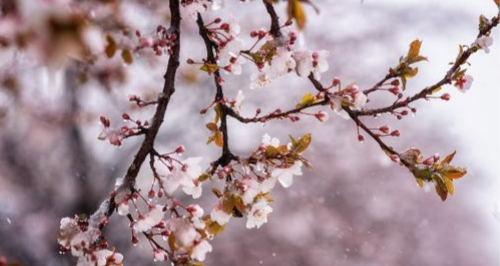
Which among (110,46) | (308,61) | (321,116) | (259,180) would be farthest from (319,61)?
(110,46)

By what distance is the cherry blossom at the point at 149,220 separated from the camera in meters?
1.05

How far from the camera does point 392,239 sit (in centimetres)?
582

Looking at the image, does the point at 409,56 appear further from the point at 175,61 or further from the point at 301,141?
the point at 175,61

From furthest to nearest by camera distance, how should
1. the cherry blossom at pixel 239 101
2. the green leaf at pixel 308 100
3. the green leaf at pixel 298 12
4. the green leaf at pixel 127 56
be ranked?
the cherry blossom at pixel 239 101 < the green leaf at pixel 308 100 < the green leaf at pixel 127 56 < the green leaf at pixel 298 12

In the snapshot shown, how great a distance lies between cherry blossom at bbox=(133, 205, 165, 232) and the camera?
1.05m

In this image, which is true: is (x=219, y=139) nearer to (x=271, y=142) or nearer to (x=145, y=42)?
(x=271, y=142)

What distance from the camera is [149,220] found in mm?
1050

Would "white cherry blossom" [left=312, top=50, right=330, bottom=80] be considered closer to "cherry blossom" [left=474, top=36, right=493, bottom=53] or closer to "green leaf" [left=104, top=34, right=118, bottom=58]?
"cherry blossom" [left=474, top=36, right=493, bottom=53]

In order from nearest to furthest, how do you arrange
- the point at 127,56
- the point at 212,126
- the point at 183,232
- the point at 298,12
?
the point at 298,12 < the point at 127,56 < the point at 183,232 < the point at 212,126

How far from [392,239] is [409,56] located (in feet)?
16.4

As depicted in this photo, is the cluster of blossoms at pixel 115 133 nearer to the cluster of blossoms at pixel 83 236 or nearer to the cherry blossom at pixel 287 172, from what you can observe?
the cluster of blossoms at pixel 83 236

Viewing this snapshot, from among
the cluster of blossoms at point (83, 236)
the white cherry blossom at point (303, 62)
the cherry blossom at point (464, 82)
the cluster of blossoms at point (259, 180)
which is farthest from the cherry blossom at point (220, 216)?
the cherry blossom at point (464, 82)

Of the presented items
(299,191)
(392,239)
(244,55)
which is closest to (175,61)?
(244,55)

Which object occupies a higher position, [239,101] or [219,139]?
[239,101]
